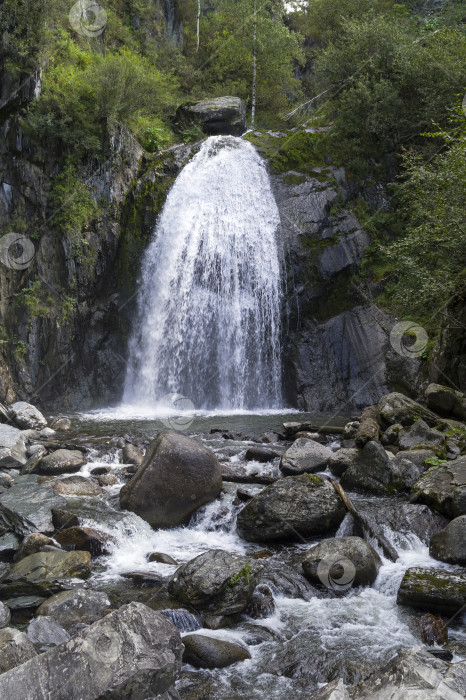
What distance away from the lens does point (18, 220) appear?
15359mm

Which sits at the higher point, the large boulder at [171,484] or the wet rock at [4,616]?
the large boulder at [171,484]

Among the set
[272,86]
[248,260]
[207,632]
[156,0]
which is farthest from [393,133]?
[207,632]

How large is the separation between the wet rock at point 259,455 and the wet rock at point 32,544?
4299 mm

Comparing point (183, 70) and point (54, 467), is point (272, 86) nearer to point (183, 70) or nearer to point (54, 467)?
point (183, 70)

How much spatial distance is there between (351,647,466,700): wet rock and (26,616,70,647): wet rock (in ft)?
7.80

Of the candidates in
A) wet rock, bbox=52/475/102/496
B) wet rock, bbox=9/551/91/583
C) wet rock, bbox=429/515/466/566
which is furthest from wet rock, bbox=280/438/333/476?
wet rock, bbox=9/551/91/583

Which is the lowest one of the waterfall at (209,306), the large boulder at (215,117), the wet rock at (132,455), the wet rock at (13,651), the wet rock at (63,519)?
the wet rock at (63,519)

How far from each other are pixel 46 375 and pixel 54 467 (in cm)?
788

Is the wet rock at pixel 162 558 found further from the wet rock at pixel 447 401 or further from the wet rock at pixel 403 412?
the wet rock at pixel 447 401

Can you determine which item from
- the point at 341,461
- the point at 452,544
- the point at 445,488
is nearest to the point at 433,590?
the point at 452,544

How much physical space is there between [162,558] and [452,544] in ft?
10.7

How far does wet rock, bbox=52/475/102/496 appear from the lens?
306 inches

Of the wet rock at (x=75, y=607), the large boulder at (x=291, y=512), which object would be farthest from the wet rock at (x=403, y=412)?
the wet rock at (x=75, y=607)

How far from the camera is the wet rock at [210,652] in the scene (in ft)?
13.1
